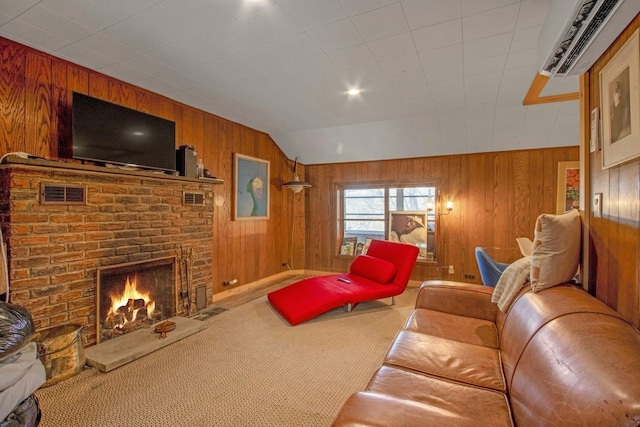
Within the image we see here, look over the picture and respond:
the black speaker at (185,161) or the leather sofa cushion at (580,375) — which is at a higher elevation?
the black speaker at (185,161)

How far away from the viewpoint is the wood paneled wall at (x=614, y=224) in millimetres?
1169

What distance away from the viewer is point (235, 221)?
436 centimetres

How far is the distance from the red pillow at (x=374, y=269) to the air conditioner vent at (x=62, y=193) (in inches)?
122

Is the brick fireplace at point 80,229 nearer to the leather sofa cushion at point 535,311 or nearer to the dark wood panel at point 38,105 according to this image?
the dark wood panel at point 38,105

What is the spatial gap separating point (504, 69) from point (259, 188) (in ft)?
11.4

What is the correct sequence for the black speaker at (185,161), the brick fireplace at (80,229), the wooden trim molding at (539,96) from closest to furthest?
the brick fireplace at (80,229)
the wooden trim molding at (539,96)
the black speaker at (185,161)

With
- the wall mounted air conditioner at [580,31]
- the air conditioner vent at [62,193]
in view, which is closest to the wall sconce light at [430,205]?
the wall mounted air conditioner at [580,31]

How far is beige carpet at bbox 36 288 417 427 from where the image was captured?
1.77 m

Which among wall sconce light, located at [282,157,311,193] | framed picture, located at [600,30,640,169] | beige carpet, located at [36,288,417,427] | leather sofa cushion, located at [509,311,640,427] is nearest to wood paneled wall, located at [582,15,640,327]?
framed picture, located at [600,30,640,169]

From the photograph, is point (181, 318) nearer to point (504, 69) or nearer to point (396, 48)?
point (396, 48)

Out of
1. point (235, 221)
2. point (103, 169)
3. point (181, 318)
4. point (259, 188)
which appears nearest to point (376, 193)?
point (259, 188)

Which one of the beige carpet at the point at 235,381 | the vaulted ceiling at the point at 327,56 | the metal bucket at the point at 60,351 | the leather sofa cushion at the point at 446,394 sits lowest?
the beige carpet at the point at 235,381

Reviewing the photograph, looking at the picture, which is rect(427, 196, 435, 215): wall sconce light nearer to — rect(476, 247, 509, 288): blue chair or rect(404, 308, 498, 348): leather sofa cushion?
rect(476, 247, 509, 288): blue chair

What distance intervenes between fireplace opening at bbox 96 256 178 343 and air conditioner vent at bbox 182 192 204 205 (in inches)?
25.6
